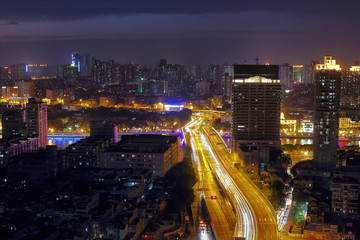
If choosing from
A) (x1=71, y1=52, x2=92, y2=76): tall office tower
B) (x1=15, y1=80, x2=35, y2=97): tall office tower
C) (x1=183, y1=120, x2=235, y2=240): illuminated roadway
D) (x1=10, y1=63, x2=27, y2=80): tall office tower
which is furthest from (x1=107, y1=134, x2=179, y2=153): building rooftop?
(x1=71, y1=52, x2=92, y2=76): tall office tower

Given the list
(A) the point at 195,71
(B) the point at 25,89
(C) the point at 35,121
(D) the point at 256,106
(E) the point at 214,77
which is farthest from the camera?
(A) the point at 195,71

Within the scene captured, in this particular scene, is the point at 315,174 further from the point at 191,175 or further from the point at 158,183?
the point at 158,183

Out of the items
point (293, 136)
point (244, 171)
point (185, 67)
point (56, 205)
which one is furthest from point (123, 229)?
point (185, 67)

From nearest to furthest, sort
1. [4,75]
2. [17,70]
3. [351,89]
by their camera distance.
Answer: [351,89] < [4,75] < [17,70]

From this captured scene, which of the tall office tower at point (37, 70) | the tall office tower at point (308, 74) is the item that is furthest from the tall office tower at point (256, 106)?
the tall office tower at point (37, 70)

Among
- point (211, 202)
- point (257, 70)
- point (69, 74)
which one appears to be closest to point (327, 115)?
point (257, 70)

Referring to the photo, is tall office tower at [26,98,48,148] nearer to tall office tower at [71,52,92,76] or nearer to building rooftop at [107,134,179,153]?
building rooftop at [107,134,179,153]

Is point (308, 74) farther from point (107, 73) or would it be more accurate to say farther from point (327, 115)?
point (327, 115)
